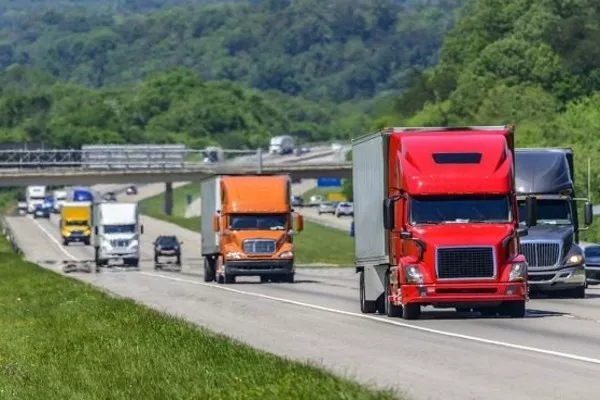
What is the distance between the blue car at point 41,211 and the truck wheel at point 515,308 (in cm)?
13919

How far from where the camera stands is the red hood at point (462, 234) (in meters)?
31.7

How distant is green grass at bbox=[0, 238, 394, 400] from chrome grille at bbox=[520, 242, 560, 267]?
9496 millimetres

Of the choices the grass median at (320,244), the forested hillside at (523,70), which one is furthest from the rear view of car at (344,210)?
the grass median at (320,244)

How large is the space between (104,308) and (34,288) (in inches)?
604

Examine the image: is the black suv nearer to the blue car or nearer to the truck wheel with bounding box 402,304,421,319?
the truck wheel with bounding box 402,304,421,319

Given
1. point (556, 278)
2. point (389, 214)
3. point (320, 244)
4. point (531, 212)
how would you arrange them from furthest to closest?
point (320, 244), point (556, 278), point (531, 212), point (389, 214)

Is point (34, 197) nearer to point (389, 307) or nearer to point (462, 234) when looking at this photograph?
point (389, 307)

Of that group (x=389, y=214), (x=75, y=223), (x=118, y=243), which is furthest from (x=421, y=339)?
(x=75, y=223)

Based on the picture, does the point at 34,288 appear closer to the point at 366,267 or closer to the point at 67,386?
the point at 366,267

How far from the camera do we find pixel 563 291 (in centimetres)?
4272

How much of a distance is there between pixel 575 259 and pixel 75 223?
8670 cm

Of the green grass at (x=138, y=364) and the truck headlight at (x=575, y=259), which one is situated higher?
the truck headlight at (x=575, y=259)

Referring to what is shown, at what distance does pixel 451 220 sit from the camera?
3219 centimetres

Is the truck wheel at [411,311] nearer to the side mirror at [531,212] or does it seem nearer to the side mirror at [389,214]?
the side mirror at [389,214]
